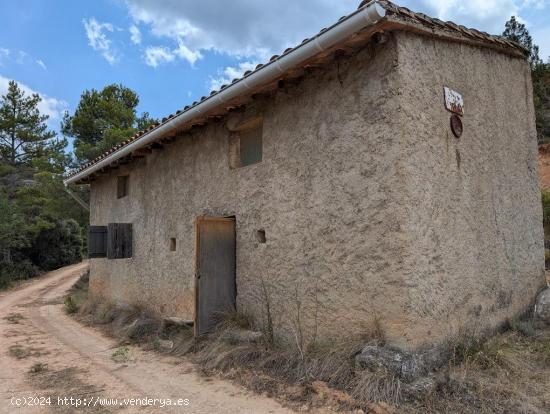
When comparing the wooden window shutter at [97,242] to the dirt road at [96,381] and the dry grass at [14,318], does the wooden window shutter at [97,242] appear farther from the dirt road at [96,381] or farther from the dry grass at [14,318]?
the dry grass at [14,318]

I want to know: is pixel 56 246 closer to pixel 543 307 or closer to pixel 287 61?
pixel 287 61

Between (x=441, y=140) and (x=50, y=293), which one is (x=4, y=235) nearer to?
(x=50, y=293)

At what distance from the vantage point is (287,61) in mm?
4730

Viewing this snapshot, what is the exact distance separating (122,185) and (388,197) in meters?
7.62

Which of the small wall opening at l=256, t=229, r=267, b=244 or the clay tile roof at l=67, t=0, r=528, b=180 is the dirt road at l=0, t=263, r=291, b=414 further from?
the clay tile roof at l=67, t=0, r=528, b=180

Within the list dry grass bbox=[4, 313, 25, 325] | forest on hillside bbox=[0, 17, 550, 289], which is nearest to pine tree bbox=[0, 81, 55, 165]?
forest on hillside bbox=[0, 17, 550, 289]

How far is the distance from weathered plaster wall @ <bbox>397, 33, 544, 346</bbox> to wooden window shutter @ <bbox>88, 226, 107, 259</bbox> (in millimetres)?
7683

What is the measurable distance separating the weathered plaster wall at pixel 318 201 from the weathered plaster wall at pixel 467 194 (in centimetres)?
23

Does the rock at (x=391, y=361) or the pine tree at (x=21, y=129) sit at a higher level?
the pine tree at (x=21, y=129)

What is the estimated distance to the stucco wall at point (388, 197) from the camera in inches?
178

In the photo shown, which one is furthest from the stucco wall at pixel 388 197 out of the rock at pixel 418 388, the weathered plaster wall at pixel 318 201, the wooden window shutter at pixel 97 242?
the wooden window shutter at pixel 97 242

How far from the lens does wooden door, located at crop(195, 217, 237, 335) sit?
6.10m

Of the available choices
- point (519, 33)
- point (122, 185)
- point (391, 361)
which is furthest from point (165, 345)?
point (519, 33)

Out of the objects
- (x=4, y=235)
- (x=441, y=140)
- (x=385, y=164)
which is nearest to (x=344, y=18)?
(x=385, y=164)
